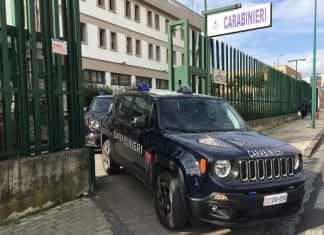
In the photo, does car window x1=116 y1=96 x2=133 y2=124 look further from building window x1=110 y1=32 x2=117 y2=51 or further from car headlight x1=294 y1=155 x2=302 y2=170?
building window x1=110 y1=32 x2=117 y2=51

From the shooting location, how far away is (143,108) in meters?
5.64

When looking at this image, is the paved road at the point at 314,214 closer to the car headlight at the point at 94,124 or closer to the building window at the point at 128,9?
the car headlight at the point at 94,124

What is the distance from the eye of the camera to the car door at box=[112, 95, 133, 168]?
604cm

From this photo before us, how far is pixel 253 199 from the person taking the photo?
378 cm

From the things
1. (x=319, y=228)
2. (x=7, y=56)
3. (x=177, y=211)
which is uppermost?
(x=7, y=56)

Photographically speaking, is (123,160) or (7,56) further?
(123,160)

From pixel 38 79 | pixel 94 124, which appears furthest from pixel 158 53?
pixel 38 79

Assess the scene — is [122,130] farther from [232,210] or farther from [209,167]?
[232,210]

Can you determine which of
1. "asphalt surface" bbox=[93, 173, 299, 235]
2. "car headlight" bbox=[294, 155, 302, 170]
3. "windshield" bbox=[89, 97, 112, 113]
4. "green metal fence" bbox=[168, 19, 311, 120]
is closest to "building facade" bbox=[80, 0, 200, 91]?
"green metal fence" bbox=[168, 19, 311, 120]

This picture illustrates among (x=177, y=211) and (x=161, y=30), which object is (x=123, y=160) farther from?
(x=161, y=30)

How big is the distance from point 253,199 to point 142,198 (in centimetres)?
253

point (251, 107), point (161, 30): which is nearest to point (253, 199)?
point (251, 107)

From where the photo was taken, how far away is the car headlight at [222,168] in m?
3.87

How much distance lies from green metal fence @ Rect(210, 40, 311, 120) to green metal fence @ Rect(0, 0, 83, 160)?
26.6ft
